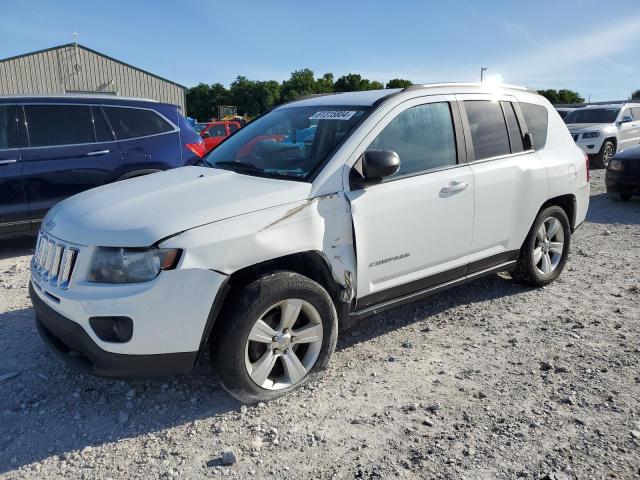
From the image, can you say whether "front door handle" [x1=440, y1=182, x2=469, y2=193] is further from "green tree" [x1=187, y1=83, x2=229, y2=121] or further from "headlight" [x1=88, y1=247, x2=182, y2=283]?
"green tree" [x1=187, y1=83, x2=229, y2=121]

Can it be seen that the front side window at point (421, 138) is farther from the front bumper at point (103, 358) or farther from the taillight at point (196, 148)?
the taillight at point (196, 148)

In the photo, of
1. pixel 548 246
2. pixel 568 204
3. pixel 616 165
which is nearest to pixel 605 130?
pixel 616 165

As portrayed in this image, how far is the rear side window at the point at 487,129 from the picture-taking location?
4.11 m

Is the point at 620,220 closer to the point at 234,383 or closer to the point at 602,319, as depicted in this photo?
the point at 602,319

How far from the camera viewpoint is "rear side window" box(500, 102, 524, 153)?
4453mm

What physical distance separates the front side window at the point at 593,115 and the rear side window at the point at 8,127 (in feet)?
49.4

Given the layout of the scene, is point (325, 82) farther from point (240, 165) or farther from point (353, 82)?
point (240, 165)

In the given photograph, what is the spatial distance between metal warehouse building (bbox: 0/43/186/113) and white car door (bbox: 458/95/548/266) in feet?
101

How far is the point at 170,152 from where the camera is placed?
707 centimetres

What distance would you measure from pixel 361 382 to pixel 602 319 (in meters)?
2.23

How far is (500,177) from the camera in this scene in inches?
165

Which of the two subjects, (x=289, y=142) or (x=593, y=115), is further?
(x=593, y=115)

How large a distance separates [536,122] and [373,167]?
2322mm

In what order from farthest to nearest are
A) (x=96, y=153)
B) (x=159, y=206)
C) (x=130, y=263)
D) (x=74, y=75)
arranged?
(x=74, y=75)
(x=96, y=153)
(x=159, y=206)
(x=130, y=263)
